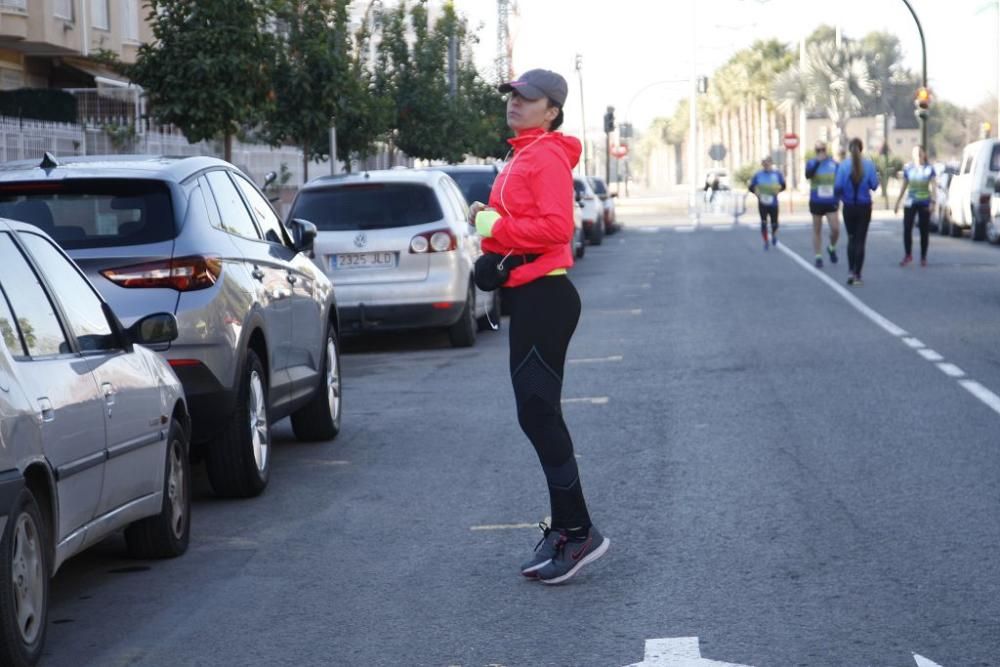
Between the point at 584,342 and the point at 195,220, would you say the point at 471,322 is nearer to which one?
the point at 584,342

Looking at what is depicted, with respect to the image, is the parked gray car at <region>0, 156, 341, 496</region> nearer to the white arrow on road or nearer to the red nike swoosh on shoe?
the red nike swoosh on shoe

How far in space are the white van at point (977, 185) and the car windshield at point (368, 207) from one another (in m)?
22.0

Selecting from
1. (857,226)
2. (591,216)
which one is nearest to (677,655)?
(857,226)

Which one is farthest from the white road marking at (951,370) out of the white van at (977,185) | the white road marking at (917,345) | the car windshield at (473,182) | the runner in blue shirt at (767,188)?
the white van at (977,185)

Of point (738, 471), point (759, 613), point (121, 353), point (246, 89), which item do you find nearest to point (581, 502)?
point (759, 613)

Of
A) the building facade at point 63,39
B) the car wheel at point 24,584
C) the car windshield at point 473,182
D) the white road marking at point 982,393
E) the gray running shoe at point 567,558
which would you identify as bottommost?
the white road marking at point 982,393

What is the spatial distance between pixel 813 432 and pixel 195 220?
398cm

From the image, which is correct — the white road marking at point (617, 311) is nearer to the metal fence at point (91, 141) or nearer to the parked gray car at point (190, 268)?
the metal fence at point (91, 141)

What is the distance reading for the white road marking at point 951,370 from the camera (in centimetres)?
1332

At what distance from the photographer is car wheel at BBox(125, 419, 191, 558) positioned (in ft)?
24.5

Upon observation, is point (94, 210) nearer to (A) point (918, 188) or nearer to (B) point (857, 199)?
(B) point (857, 199)

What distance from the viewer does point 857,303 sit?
20875mm

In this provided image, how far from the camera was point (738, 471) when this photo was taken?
924 centimetres

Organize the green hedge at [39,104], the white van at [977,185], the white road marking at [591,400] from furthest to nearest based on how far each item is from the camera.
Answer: the white van at [977,185] < the green hedge at [39,104] < the white road marking at [591,400]
